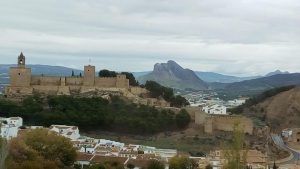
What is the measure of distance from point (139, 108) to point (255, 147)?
10.3 metres

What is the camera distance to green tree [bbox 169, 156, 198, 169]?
34125 mm

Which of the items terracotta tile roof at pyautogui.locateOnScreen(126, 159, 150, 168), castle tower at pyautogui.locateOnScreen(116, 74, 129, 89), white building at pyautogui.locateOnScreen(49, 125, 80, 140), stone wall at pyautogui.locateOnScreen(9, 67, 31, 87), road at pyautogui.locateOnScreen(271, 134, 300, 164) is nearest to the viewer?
terracotta tile roof at pyautogui.locateOnScreen(126, 159, 150, 168)

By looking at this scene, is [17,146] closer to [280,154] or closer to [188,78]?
[280,154]

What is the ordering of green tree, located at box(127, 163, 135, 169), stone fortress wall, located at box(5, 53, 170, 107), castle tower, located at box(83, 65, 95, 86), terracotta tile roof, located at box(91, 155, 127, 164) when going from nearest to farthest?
green tree, located at box(127, 163, 135, 169), terracotta tile roof, located at box(91, 155, 127, 164), stone fortress wall, located at box(5, 53, 170, 107), castle tower, located at box(83, 65, 95, 86)

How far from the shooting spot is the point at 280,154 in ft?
152

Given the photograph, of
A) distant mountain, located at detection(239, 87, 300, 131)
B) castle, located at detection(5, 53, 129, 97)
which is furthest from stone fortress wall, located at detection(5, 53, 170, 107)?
distant mountain, located at detection(239, 87, 300, 131)

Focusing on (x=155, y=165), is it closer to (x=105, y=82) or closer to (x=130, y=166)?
(x=130, y=166)

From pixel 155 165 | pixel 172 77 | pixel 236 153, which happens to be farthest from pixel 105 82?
pixel 172 77

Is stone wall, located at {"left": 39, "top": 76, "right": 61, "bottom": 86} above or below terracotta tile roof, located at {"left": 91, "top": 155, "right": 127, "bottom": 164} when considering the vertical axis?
above

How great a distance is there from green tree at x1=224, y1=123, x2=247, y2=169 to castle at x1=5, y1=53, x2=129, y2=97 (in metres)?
36.3

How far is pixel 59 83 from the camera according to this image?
56.5 meters

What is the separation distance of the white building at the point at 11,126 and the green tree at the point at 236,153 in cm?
2244

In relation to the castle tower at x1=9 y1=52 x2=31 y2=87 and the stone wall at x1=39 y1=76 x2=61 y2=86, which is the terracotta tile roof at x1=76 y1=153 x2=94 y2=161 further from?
the stone wall at x1=39 y1=76 x2=61 y2=86

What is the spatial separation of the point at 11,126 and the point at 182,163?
14.3 m
